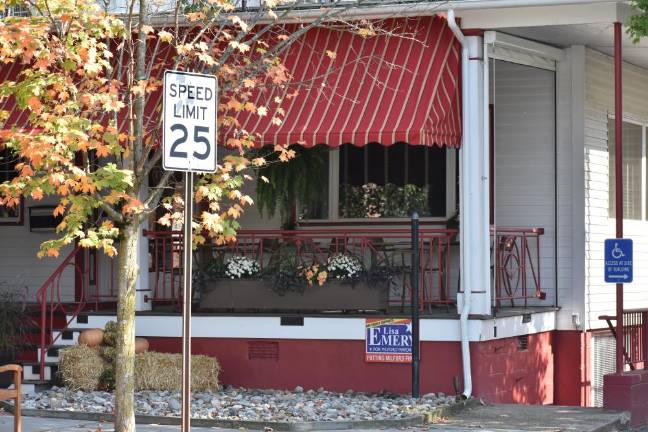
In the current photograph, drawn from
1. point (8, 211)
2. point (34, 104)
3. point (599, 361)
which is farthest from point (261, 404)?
point (8, 211)

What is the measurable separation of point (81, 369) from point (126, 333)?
369 centimetres

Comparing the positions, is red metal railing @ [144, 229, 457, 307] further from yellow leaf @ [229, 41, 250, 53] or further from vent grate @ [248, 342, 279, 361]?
yellow leaf @ [229, 41, 250, 53]

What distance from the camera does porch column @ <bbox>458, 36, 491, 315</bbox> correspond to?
47.2 ft

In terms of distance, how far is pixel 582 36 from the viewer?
1602 centimetres

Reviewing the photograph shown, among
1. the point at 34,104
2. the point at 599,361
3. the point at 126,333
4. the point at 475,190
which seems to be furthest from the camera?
the point at 599,361

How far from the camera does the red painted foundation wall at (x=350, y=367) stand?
1432 centimetres

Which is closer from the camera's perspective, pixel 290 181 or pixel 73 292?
pixel 290 181

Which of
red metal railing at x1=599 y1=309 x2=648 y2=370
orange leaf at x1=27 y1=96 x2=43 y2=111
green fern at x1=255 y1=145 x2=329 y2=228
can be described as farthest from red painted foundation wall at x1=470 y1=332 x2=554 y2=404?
orange leaf at x1=27 y1=96 x2=43 y2=111

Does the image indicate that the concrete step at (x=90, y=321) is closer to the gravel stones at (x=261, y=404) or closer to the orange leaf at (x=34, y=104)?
the gravel stones at (x=261, y=404)

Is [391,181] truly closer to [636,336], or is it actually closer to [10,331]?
[636,336]

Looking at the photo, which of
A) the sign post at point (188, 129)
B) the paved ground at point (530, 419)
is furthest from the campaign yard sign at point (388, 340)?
the sign post at point (188, 129)

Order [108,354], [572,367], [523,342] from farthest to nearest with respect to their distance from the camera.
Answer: [572,367] → [523,342] → [108,354]

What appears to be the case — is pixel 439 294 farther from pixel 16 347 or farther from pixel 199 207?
pixel 16 347

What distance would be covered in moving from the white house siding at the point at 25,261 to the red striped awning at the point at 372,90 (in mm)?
4831
